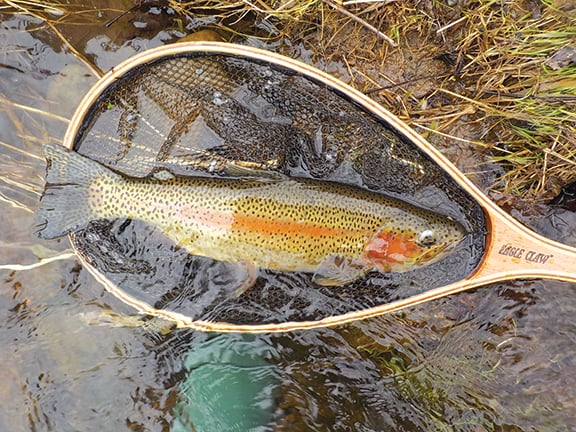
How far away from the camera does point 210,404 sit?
120 inches

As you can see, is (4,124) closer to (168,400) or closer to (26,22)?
(26,22)

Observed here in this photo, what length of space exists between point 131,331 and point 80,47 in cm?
188

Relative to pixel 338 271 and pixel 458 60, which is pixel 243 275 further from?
→ pixel 458 60

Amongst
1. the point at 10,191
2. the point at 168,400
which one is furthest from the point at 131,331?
the point at 10,191

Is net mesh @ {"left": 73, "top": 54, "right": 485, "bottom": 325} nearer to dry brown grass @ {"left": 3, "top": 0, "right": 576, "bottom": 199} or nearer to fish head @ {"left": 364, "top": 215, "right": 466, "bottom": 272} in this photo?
fish head @ {"left": 364, "top": 215, "right": 466, "bottom": 272}

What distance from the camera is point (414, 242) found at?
8.46 feet

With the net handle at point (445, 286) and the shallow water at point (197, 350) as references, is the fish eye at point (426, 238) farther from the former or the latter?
the shallow water at point (197, 350)

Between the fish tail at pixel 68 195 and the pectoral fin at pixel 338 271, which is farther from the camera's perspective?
the pectoral fin at pixel 338 271

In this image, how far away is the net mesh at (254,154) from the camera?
2.61m

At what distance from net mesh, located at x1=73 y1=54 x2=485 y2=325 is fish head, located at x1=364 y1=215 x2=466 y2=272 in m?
0.12

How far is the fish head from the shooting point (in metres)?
2.57

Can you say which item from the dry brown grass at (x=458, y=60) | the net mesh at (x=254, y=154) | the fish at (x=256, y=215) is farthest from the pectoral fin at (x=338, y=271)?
the dry brown grass at (x=458, y=60)

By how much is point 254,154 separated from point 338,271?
82 centimetres

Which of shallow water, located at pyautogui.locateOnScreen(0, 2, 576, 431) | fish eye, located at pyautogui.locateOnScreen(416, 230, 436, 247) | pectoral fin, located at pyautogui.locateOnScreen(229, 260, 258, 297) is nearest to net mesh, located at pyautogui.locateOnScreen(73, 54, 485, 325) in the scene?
pectoral fin, located at pyautogui.locateOnScreen(229, 260, 258, 297)
